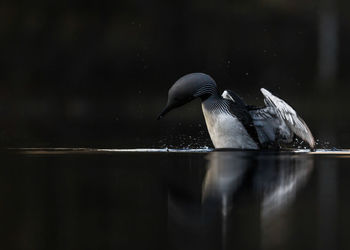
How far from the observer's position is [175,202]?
5.80m

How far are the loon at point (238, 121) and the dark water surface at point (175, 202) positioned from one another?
65cm

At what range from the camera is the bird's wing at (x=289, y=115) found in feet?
29.2

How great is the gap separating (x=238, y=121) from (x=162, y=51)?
51.4 ft

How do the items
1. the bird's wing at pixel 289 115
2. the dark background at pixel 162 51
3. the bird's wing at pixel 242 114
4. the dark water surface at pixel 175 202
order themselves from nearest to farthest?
the dark water surface at pixel 175 202
the bird's wing at pixel 289 115
the bird's wing at pixel 242 114
the dark background at pixel 162 51

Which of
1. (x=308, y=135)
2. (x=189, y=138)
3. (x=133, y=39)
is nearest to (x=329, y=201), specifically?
(x=308, y=135)

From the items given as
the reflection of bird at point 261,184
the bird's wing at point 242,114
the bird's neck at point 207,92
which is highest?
the bird's neck at point 207,92

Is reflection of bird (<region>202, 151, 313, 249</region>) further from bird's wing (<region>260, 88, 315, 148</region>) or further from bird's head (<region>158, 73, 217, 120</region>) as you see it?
bird's head (<region>158, 73, 217, 120</region>)

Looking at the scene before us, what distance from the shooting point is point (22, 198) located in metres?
6.14

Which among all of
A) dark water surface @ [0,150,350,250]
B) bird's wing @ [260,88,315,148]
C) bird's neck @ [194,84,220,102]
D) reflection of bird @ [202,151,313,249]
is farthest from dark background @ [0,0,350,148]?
dark water surface @ [0,150,350,250]

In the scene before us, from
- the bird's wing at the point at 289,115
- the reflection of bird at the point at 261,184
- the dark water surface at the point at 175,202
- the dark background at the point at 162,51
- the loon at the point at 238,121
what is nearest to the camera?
the dark water surface at the point at 175,202

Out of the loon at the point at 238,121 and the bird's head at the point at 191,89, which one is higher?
the bird's head at the point at 191,89

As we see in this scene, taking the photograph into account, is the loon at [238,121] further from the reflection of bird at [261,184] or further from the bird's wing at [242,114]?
the reflection of bird at [261,184]

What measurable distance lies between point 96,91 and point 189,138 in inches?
456

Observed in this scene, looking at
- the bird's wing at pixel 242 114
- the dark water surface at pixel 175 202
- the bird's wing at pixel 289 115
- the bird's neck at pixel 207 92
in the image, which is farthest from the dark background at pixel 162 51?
the dark water surface at pixel 175 202
